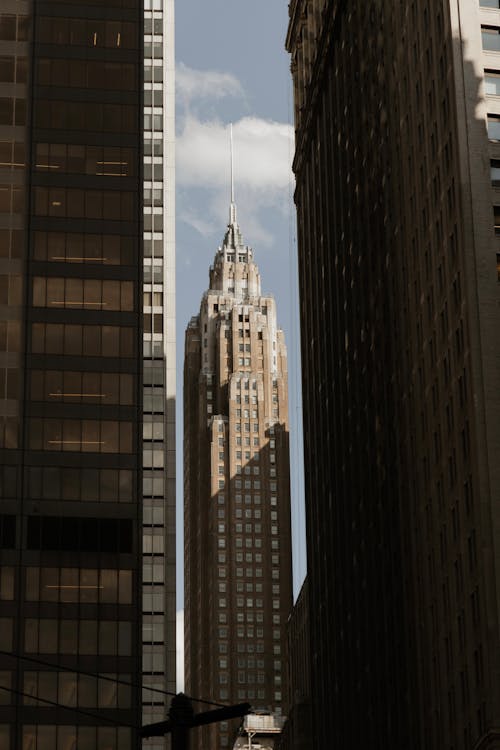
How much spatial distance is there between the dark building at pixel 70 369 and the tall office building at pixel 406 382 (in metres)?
21.5

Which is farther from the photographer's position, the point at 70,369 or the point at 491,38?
the point at 491,38

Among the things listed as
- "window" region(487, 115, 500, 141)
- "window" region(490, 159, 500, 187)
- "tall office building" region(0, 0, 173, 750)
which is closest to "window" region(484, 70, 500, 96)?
"window" region(487, 115, 500, 141)

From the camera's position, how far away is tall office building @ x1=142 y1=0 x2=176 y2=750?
12475 centimetres

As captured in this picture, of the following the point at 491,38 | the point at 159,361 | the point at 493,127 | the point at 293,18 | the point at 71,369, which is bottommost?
the point at 71,369

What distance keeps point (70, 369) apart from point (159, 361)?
3769 cm

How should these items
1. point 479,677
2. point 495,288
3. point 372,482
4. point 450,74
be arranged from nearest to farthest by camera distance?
point 479,677, point 495,288, point 450,74, point 372,482

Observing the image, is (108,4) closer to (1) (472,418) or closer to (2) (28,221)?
(2) (28,221)

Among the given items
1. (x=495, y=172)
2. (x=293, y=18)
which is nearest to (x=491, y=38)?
(x=495, y=172)

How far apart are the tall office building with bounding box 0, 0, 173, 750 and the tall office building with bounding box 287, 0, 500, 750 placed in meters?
21.4

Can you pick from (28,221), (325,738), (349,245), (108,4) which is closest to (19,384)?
(28,221)

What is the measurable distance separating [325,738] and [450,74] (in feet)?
241

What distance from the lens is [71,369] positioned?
101000 millimetres

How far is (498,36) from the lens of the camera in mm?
108125

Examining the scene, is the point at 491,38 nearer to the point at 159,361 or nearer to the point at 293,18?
the point at 159,361
